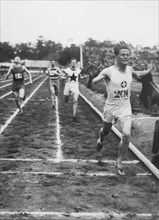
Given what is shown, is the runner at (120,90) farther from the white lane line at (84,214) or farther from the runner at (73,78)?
the runner at (73,78)

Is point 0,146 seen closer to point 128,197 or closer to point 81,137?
point 81,137

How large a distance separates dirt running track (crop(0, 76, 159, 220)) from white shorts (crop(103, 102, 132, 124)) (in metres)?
0.99

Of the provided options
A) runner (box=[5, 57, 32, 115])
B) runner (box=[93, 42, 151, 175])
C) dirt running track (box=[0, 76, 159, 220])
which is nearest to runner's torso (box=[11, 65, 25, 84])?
runner (box=[5, 57, 32, 115])

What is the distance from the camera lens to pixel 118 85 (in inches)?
277

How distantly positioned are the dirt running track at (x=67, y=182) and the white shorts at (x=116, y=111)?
987mm

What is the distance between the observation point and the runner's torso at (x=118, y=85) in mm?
7020

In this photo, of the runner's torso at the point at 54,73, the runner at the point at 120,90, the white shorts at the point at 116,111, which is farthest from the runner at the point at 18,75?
the runner at the point at 120,90

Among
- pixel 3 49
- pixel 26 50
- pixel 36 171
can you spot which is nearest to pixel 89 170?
pixel 36 171

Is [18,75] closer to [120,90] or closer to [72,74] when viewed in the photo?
[72,74]

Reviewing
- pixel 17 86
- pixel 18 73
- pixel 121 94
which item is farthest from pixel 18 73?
pixel 121 94

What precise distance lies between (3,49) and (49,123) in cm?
14305

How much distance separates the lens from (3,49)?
5984 inches

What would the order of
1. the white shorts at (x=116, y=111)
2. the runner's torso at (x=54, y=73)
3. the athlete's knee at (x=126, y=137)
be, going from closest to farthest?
the athlete's knee at (x=126, y=137) → the white shorts at (x=116, y=111) → the runner's torso at (x=54, y=73)

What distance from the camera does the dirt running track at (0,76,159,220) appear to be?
17.3 feet
